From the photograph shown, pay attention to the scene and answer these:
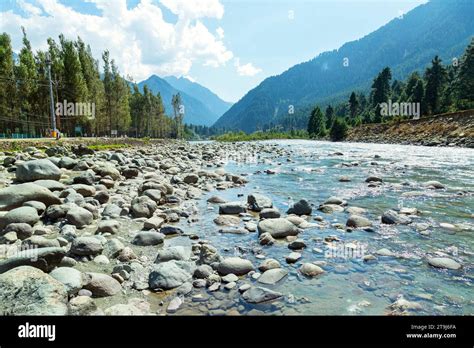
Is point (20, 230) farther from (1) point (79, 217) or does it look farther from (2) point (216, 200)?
(2) point (216, 200)

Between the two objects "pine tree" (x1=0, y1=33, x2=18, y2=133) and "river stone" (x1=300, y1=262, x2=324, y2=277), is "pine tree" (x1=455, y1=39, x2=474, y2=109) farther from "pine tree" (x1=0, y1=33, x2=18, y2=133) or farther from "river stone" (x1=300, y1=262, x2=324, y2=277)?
"pine tree" (x1=0, y1=33, x2=18, y2=133)

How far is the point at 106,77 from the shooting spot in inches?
2419

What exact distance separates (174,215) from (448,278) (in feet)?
21.5

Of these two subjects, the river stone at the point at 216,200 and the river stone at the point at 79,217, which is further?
the river stone at the point at 216,200

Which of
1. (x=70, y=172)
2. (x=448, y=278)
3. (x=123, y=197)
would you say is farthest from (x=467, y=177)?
(x=70, y=172)

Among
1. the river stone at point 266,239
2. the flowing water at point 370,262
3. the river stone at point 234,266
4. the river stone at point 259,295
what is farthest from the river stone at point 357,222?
the river stone at point 259,295

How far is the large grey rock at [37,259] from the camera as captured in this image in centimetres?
423

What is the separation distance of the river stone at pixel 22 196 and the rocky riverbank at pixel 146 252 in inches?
0.9

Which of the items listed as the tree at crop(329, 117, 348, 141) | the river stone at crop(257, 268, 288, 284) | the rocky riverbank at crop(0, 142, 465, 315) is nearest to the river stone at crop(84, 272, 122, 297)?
the rocky riverbank at crop(0, 142, 465, 315)

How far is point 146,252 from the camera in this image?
20.2ft

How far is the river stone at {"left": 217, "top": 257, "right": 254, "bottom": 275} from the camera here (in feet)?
17.0

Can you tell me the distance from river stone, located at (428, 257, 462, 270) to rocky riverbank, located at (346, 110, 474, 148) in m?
40.8

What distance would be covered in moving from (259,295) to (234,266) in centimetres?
98

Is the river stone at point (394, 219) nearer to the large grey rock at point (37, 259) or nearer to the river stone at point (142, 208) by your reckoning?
the river stone at point (142, 208)
